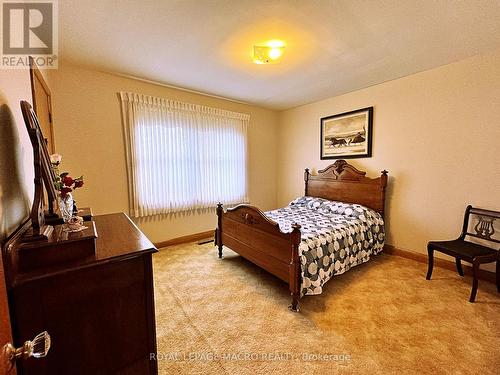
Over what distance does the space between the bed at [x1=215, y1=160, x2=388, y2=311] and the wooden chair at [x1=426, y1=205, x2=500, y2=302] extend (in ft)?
2.51

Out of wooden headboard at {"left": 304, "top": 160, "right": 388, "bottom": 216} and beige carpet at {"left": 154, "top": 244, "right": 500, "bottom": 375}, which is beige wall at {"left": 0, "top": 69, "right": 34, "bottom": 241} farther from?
wooden headboard at {"left": 304, "top": 160, "right": 388, "bottom": 216}

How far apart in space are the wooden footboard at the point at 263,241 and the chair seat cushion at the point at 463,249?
1630 mm

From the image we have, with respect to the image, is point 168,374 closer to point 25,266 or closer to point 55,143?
point 25,266

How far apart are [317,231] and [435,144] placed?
1.96 meters

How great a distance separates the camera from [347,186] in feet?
11.8

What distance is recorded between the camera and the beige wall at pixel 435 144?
2463mm

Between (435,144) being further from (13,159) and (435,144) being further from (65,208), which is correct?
(13,159)

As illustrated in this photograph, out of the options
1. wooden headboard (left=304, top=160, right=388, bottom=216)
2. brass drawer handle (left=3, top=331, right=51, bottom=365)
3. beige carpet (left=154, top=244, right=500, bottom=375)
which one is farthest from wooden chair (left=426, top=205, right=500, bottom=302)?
brass drawer handle (left=3, top=331, right=51, bottom=365)

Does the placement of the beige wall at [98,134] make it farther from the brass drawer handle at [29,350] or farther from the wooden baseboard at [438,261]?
the wooden baseboard at [438,261]

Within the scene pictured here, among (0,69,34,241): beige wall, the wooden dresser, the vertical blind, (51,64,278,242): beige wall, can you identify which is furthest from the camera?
the vertical blind

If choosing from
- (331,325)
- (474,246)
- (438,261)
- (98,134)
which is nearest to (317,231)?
(331,325)

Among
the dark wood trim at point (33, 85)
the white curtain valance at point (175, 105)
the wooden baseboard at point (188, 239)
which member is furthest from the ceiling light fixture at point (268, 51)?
the wooden baseboard at point (188, 239)

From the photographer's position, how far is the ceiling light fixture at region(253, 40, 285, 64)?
86.2 inches

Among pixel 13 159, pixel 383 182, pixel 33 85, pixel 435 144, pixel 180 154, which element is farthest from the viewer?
pixel 180 154
